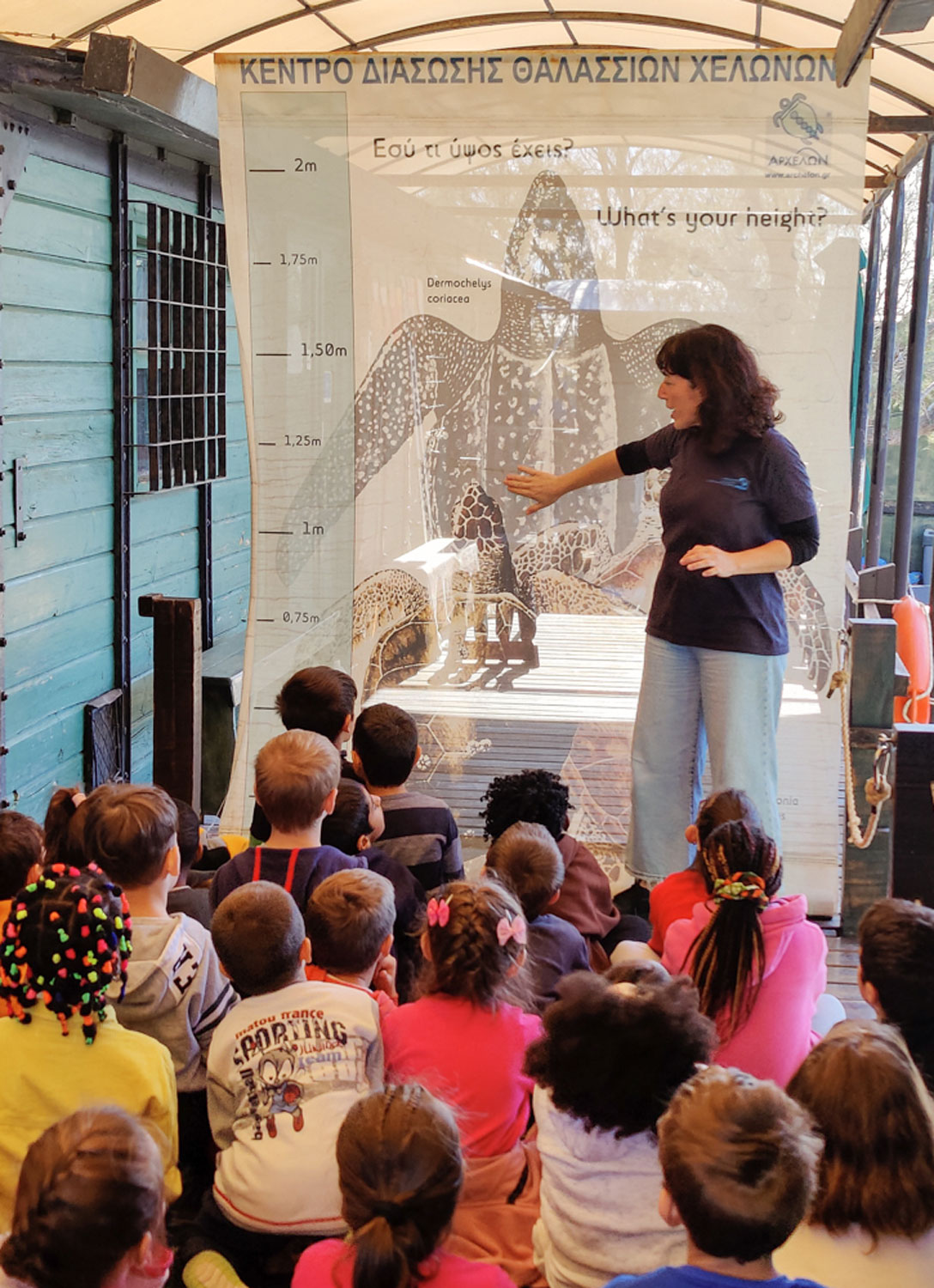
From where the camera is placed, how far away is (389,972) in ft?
8.55

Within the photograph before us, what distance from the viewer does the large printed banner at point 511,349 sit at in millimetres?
3912

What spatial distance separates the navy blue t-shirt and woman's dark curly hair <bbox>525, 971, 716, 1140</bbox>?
176 centimetres

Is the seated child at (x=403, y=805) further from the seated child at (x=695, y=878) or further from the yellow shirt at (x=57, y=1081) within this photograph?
the yellow shirt at (x=57, y=1081)

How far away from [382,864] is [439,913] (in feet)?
2.39

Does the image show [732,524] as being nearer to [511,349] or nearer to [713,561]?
[713,561]

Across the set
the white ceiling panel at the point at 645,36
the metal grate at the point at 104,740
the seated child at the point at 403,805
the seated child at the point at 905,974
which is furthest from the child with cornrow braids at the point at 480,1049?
the white ceiling panel at the point at 645,36

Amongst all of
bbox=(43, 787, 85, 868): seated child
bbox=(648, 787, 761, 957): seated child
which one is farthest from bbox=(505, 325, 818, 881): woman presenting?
bbox=(43, 787, 85, 868): seated child

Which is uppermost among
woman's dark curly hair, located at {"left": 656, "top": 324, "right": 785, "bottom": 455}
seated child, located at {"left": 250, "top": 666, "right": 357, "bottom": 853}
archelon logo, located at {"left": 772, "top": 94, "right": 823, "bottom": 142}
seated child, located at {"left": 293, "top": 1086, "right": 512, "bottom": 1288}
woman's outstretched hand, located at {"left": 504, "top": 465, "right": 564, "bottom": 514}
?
archelon logo, located at {"left": 772, "top": 94, "right": 823, "bottom": 142}

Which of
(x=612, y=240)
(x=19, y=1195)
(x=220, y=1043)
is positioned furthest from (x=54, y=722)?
(x=19, y=1195)

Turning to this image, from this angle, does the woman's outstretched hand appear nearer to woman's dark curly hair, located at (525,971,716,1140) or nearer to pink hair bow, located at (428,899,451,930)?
pink hair bow, located at (428,899,451,930)

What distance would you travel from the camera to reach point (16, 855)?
8.73ft

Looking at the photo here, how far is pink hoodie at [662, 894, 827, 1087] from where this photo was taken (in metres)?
2.38

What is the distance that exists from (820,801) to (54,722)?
288cm

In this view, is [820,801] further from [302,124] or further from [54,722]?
[54,722]
